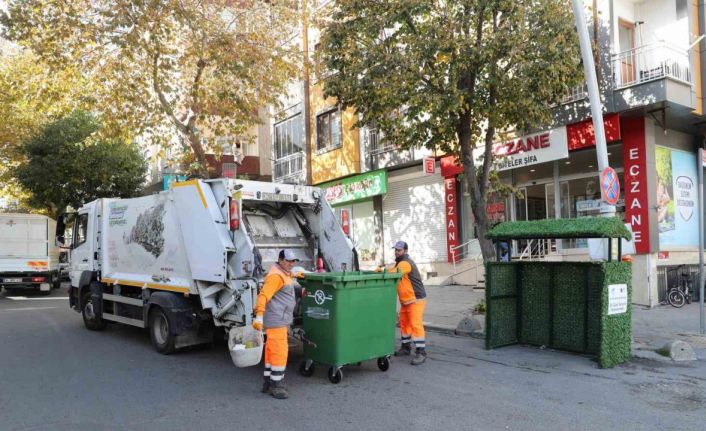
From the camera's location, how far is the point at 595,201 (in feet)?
47.7

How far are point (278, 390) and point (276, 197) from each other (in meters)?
3.28

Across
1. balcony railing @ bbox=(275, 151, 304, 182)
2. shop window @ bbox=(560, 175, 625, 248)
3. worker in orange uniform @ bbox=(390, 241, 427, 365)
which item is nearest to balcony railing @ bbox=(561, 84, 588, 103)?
shop window @ bbox=(560, 175, 625, 248)

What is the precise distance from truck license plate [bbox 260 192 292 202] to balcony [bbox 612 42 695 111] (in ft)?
27.6

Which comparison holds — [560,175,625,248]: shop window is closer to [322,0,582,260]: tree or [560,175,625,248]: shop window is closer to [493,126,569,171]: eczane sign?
[493,126,569,171]: eczane sign

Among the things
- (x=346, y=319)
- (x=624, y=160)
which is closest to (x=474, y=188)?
(x=624, y=160)

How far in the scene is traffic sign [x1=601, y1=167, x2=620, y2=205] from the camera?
8547 millimetres

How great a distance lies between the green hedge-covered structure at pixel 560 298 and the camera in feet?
23.4

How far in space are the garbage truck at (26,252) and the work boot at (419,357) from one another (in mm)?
16001

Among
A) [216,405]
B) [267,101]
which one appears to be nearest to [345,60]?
[267,101]

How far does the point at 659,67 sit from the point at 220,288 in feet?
36.8

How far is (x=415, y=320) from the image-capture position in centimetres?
753

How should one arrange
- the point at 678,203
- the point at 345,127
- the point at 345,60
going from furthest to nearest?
the point at 345,127
the point at 678,203
the point at 345,60

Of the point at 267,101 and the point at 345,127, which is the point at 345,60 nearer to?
the point at 267,101

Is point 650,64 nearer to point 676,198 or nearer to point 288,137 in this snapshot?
point 676,198
